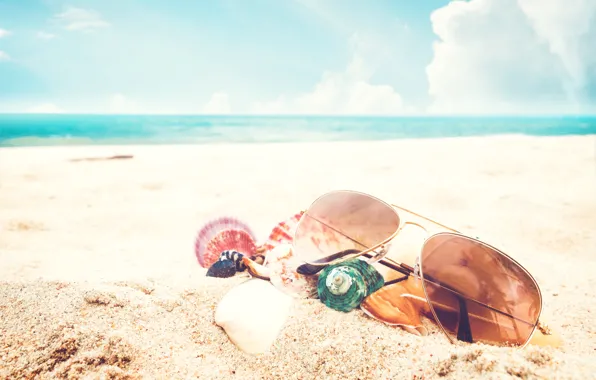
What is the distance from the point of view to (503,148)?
7.66m

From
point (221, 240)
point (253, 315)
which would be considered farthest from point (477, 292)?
point (221, 240)

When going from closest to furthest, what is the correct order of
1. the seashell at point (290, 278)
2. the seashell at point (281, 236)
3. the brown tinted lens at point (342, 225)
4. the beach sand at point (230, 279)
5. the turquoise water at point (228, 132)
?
the beach sand at point (230, 279), the seashell at point (290, 278), the brown tinted lens at point (342, 225), the seashell at point (281, 236), the turquoise water at point (228, 132)

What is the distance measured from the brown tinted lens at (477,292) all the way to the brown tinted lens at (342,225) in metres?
0.29

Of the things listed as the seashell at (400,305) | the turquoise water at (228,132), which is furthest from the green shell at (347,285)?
the turquoise water at (228,132)

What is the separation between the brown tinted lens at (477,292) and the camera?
1.50 meters

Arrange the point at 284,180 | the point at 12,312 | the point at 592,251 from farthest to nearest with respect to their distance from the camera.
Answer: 1. the point at 284,180
2. the point at 592,251
3. the point at 12,312

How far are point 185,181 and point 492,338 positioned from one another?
5.05 metres

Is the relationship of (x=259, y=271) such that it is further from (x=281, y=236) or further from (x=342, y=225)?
(x=342, y=225)

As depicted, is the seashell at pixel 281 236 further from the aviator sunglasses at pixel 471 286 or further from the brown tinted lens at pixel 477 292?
the brown tinted lens at pixel 477 292

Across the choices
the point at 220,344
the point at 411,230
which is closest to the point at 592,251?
the point at 411,230

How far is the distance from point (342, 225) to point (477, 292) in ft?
2.36

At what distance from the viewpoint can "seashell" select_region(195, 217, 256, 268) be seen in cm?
232

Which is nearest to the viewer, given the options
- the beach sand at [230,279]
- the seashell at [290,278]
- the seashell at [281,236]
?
the beach sand at [230,279]

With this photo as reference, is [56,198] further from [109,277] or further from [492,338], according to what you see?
[492,338]
